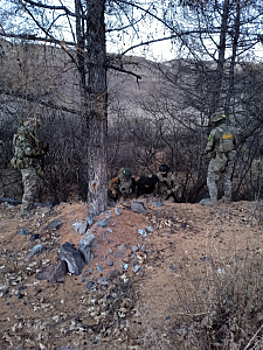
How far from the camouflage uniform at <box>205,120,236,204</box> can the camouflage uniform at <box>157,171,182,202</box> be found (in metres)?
1.07

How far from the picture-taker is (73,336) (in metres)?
2.83

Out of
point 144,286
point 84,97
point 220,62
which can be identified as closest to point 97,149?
point 84,97

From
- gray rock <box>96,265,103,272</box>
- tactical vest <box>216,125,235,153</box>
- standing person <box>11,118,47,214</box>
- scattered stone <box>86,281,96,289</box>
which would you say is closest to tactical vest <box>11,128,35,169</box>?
standing person <box>11,118,47,214</box>

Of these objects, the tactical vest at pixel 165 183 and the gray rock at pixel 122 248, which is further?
the tactical vest at pixel 165 183

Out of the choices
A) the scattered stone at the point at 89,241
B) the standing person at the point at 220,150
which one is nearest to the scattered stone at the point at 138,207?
the scattered stone at the point at 89,241

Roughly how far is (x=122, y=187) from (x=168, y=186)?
1.08 m

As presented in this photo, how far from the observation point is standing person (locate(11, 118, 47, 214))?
18.6ft

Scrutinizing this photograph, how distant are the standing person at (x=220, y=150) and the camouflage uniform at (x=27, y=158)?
337cm

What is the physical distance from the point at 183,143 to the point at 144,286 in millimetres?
5685

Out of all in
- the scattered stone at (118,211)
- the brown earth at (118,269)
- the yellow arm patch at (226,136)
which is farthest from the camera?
the yellow arm patch at (226,136)

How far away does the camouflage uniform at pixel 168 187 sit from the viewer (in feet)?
22.6

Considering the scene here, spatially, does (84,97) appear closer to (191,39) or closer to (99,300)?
(99,300)

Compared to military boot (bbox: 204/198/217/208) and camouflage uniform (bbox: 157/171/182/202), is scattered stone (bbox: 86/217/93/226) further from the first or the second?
camouflage uniform (bbox: 157/171/182/202)

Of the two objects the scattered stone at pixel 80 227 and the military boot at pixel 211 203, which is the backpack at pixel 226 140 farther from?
the scattered stone at pixel 80 227
